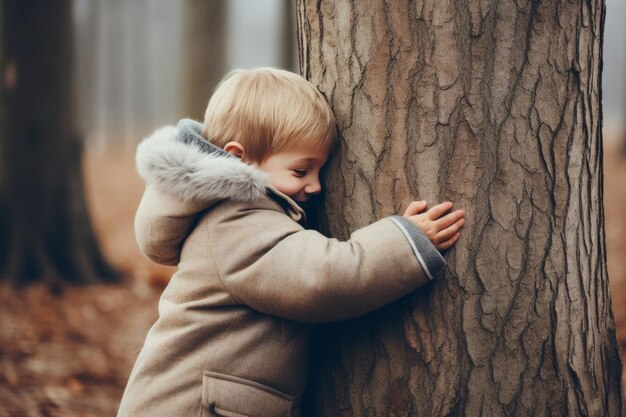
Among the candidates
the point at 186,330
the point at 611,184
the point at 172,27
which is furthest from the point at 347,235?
the point at 172,27

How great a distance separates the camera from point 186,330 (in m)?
2.16

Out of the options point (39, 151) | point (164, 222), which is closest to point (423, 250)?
point (164, 222)

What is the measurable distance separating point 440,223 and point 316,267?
403 mm

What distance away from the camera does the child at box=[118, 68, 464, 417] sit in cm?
199

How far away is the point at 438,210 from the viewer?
2055mm

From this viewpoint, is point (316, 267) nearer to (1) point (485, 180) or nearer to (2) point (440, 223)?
(2) point (440, 223)

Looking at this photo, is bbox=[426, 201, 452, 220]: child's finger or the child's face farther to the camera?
the child's face

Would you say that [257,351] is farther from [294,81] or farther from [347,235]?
[294,81]

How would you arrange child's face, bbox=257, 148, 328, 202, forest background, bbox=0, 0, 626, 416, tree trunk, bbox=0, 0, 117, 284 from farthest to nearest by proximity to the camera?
tree trunk, bbox=0, 0, 117, 284 → forest background, bbox=0, 0, 626, 416 → child's face, bbox=257, 148, 328, 202

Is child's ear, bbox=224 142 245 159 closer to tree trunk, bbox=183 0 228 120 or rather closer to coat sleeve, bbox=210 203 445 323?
coat sleeve, bbox=210 203 445 323

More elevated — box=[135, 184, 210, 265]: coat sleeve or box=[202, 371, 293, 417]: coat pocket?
box=[135, 184, 210, 265]: coat sleeve

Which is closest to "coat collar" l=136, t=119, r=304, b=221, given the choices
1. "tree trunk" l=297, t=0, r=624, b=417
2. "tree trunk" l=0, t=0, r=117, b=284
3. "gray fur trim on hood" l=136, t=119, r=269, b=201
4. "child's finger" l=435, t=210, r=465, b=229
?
"gray fur trim on hood" l=136, t=119, r=269, b=201

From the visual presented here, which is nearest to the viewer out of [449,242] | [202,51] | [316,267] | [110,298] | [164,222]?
[316,267]

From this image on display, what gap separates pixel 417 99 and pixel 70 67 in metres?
5.60
